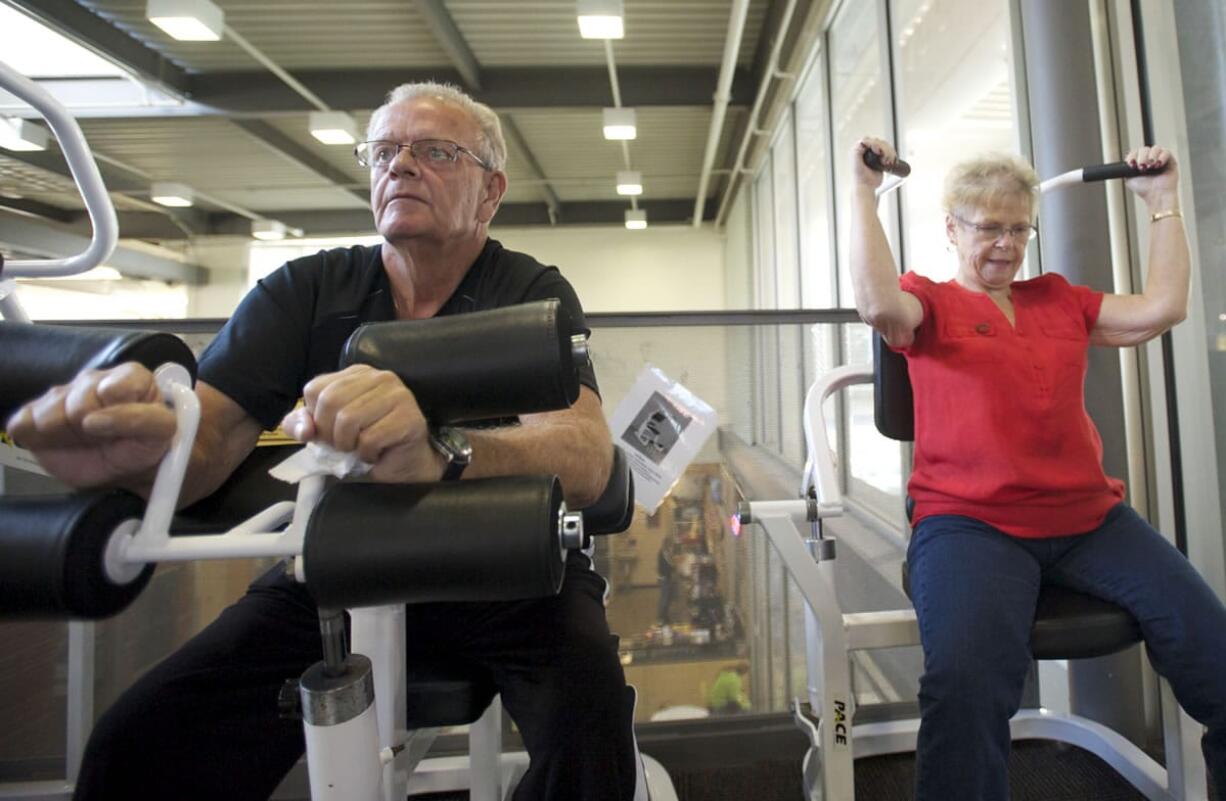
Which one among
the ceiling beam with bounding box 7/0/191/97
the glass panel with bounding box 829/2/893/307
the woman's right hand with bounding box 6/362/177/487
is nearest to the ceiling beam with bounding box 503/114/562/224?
the ceiling beam with bounding box 7/0/191/97

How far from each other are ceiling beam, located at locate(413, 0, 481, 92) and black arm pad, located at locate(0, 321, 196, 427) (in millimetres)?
3890

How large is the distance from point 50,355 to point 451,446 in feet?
0.96

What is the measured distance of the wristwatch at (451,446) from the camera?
0.48 meters

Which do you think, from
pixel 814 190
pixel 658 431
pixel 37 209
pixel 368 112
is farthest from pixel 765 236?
Result: pixel 37 209

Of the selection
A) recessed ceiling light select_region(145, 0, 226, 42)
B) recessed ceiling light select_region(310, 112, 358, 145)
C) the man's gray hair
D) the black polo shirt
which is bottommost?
the black polo shirt

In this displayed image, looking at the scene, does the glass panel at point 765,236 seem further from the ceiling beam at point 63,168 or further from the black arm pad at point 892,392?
the ceiling beam at point 63,168

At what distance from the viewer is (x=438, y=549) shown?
382 mm

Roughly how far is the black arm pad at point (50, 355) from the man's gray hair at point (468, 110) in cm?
66

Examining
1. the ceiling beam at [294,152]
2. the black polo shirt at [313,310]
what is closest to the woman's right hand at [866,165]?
the black polo shirt at [313,310]

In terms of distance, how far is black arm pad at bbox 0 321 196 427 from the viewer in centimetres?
44

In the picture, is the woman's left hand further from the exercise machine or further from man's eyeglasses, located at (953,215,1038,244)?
man's eyeglasses, located at (953,215,1038,244)

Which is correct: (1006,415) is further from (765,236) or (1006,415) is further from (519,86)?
(765,236)

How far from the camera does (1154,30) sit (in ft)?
4.70

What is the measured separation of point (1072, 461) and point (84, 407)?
4.38 ft
